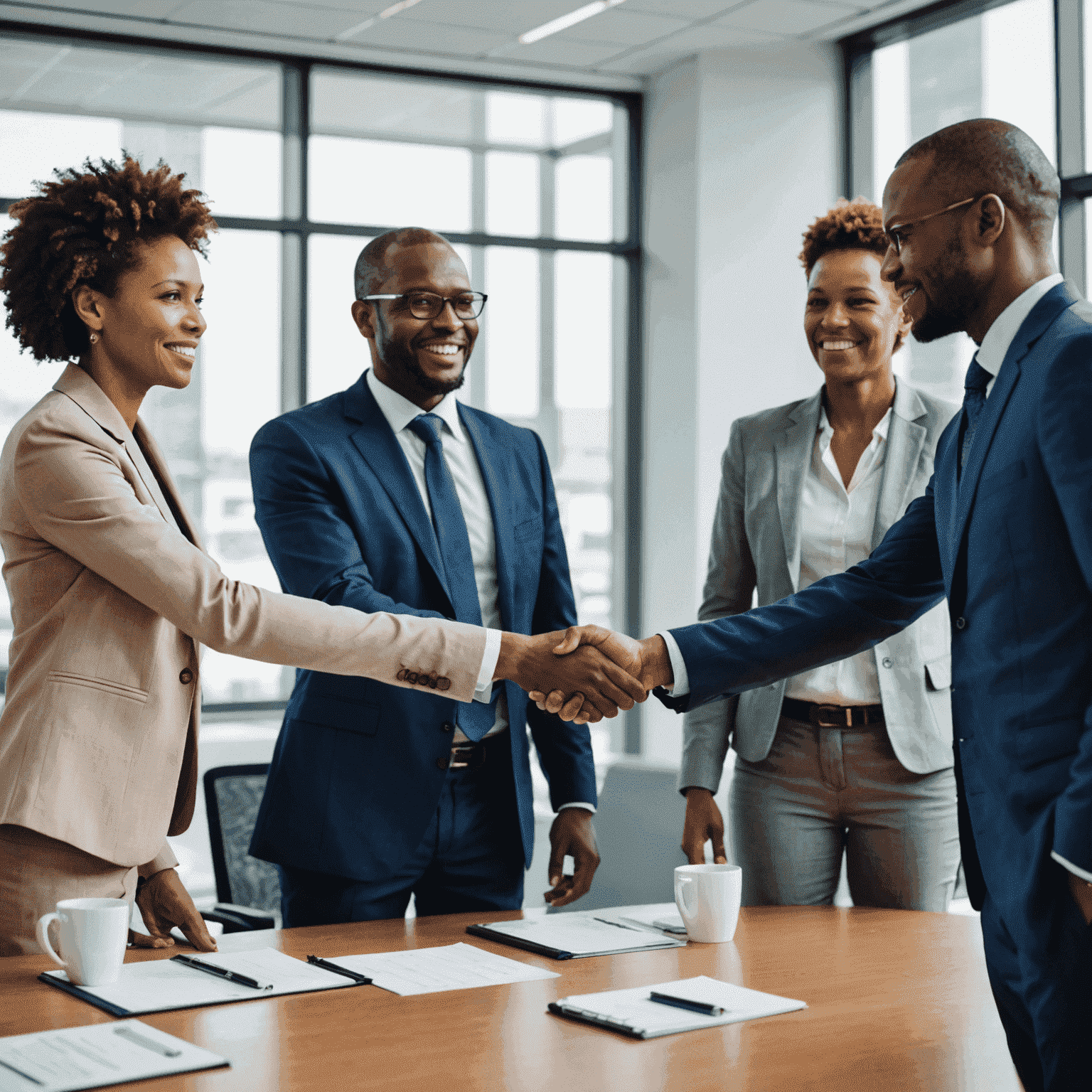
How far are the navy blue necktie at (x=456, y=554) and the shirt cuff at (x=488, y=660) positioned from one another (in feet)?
0.37

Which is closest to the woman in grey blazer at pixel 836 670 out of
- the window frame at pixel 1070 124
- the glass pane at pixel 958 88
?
the glass pane at pixel 958 88

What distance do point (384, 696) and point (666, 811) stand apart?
1.38 m

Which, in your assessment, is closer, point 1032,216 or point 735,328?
point 1032,216

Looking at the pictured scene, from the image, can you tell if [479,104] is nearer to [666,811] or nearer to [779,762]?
[666,811]

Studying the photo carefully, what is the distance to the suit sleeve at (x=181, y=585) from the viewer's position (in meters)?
1.87

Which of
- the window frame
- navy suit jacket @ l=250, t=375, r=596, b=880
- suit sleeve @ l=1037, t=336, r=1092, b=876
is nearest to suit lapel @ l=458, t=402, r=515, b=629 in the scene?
navy suit jacket @ l=250, t=375, r=596, b=880

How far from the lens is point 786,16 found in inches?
216

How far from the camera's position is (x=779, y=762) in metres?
2.50

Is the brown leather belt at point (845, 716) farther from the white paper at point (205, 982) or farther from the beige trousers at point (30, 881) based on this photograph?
the beige trousers at point (30, 881)

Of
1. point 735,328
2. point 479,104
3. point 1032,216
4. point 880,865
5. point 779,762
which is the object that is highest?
point 479,104

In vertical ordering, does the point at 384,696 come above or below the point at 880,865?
above

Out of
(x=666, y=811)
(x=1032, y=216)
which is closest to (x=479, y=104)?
(x=666, y=811)

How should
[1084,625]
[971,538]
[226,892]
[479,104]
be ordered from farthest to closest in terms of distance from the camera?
[479,104], [226,892], [971,538], [1084,625]

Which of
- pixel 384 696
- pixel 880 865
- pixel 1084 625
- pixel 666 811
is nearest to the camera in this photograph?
pixel 1084 625
